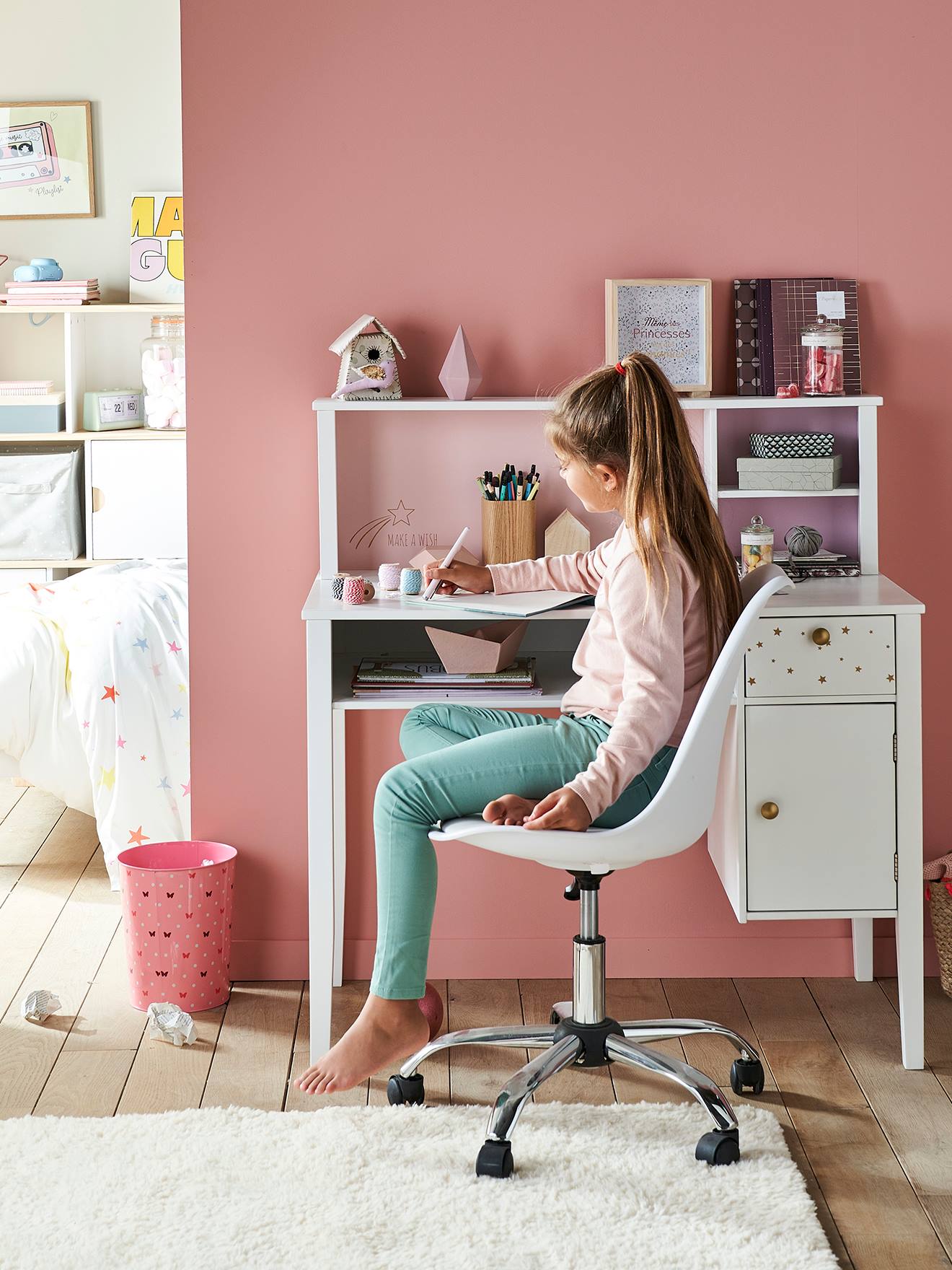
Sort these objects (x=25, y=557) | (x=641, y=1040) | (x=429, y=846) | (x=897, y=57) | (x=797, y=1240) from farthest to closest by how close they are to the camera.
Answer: (x=25, y=557) → (x=897, y=57) → (x=641, y=1040) → (x=429, y=846) → (x=797, y=1240)

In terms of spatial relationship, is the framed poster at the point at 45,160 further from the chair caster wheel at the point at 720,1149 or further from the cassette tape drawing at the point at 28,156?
the chair caster wheel at the point at 720,1149

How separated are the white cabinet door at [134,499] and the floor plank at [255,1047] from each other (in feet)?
9.02

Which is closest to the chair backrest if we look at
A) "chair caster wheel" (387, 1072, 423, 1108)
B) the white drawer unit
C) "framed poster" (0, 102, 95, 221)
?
the white drawer unit

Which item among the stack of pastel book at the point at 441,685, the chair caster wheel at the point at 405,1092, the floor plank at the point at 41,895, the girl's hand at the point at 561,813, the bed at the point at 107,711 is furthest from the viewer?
the bed at the point at 107,711

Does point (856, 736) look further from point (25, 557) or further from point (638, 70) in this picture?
point (25, 557)

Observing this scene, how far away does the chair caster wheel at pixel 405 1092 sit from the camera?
82.9 inches

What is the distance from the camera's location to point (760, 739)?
2264mm

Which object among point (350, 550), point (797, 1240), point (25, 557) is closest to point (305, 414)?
point (350, 550)

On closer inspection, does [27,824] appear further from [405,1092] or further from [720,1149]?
[720,1149]

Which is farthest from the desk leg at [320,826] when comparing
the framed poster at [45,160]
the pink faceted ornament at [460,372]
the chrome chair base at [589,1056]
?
the framed poster at [45,160]

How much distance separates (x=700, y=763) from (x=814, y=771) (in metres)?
0.50

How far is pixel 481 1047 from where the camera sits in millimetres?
2354

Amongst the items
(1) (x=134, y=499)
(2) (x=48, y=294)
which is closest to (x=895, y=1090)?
(1) (x=134, y=499)

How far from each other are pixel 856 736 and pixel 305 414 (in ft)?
3.84
